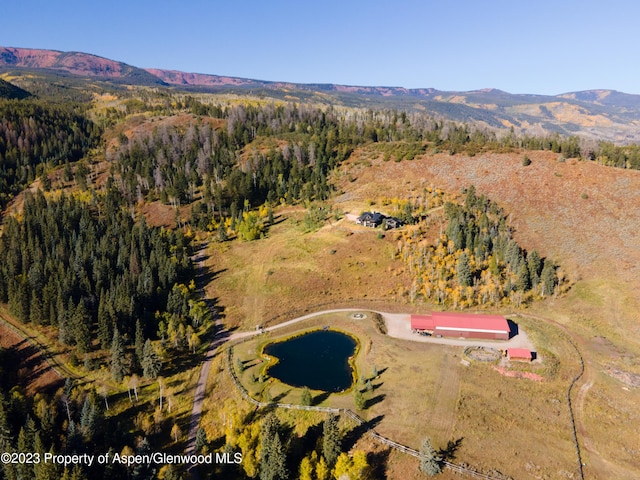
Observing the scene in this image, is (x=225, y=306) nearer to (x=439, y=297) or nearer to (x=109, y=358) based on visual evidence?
(x=109, y=358)

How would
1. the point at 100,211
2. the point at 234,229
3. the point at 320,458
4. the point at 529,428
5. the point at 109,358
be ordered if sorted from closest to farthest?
the point at 320,458 < the point at 529,428 < the point at 109,358 < the point at 234,229 < the point at 100,211

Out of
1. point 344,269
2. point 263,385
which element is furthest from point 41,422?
point 344,269

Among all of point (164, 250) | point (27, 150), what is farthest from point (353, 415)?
point (27, 150)

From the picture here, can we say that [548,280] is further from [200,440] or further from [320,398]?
[200,440]

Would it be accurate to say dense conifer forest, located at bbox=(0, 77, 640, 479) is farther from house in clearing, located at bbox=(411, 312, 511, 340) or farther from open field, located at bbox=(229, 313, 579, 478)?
house in clearing, located at bbox=(411, 312, 511, 340)

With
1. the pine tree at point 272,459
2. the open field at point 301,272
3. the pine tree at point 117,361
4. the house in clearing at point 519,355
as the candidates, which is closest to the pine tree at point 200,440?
the pine tree at point 272,459

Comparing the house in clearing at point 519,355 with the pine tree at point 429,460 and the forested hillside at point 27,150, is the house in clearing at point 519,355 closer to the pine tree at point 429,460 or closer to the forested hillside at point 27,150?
the pine tree at point 429,460
